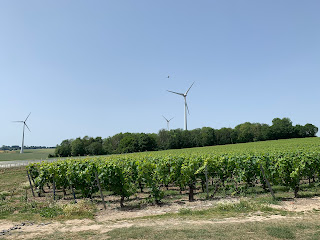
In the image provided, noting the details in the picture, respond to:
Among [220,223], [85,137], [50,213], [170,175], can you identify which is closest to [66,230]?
[50,213]

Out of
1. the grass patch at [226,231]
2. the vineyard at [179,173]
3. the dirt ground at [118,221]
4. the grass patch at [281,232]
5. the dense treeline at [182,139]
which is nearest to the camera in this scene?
the grass patch at [281,232]

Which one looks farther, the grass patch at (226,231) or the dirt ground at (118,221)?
the dirt ground at (118,221)

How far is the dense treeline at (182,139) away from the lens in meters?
94.7

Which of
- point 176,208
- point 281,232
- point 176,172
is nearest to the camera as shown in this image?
point 281,232

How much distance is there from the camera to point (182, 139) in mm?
98562

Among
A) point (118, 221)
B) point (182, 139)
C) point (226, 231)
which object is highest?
point (182, 139)

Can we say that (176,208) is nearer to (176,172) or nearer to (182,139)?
(176,172)

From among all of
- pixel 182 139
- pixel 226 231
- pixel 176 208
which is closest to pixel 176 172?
pixel 176 208

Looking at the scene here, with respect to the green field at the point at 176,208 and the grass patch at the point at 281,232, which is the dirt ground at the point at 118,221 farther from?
the grass patch at the point at 281,232

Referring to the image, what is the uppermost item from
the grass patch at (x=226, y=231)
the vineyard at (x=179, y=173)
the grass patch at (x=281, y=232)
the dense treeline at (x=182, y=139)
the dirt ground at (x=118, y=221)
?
the dense treeline at (x=182, y=139)

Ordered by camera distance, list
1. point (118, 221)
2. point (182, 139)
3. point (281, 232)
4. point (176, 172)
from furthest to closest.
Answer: point (182, 139) < point (176, 172) < point (118, 221) < point (281, 232)

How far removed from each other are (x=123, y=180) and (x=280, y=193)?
8672 mm

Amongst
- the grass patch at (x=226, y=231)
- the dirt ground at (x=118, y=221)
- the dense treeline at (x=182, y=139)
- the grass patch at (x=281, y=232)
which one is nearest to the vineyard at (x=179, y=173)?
the dirt ground at (x=118, y=221)

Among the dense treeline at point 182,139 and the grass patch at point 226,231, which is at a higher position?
the dense treeline at point 182,139
